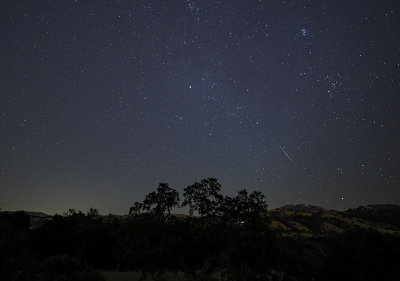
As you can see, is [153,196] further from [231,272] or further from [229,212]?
[231,272]

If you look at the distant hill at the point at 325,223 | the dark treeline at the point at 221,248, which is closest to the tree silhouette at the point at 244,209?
the dark treeline at the point at 221,248

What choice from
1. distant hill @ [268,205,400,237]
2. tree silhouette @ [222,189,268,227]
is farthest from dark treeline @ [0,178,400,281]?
distant hill @ [268,205,400,237]

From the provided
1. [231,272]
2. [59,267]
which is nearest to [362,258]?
[231,272]

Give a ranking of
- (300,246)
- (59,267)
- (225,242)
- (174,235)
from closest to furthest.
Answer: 1. (300,246)
2. (225,242)
3. (174,235)
4. (59,267)

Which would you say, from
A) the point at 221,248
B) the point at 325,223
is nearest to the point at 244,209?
the point at 221,248

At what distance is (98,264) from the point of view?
3584 centimetres

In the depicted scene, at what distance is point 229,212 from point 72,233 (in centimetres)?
2717

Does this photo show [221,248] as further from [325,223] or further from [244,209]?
[325,223]

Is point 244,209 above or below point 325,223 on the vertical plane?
below

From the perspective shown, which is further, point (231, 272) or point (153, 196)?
point (153, 196)

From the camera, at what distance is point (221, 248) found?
65.2 ft

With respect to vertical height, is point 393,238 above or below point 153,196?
below

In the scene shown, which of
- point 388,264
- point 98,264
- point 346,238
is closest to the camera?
point 388,264

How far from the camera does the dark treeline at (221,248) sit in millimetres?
10641
